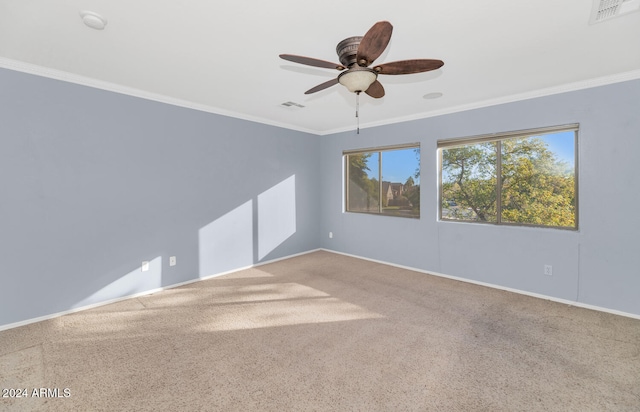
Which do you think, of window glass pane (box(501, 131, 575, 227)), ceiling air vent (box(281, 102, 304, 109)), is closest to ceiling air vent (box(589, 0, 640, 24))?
window glass pane (box(501, 131, 575, 227))

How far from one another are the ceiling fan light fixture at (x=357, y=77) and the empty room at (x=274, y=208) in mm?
22

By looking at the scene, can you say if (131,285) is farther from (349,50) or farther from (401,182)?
(401,182)

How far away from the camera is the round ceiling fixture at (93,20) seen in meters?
1.94

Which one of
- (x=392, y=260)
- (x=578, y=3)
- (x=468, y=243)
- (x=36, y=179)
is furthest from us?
(x=392, y=260)

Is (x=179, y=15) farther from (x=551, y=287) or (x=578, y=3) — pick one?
(x=551, y=287)

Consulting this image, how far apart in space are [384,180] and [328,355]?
3699mm

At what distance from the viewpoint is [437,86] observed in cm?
328

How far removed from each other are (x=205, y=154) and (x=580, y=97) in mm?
4793

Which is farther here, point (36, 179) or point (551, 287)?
point (551, 287)

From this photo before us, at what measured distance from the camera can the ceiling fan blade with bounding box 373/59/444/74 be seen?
6.12 feet

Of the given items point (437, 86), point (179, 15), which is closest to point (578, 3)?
point (437, 86)

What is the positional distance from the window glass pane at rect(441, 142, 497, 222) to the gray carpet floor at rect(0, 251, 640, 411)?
1.21 meters

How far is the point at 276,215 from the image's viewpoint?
516 centimetres

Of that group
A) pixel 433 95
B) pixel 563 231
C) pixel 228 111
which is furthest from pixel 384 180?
pixel 228 111
